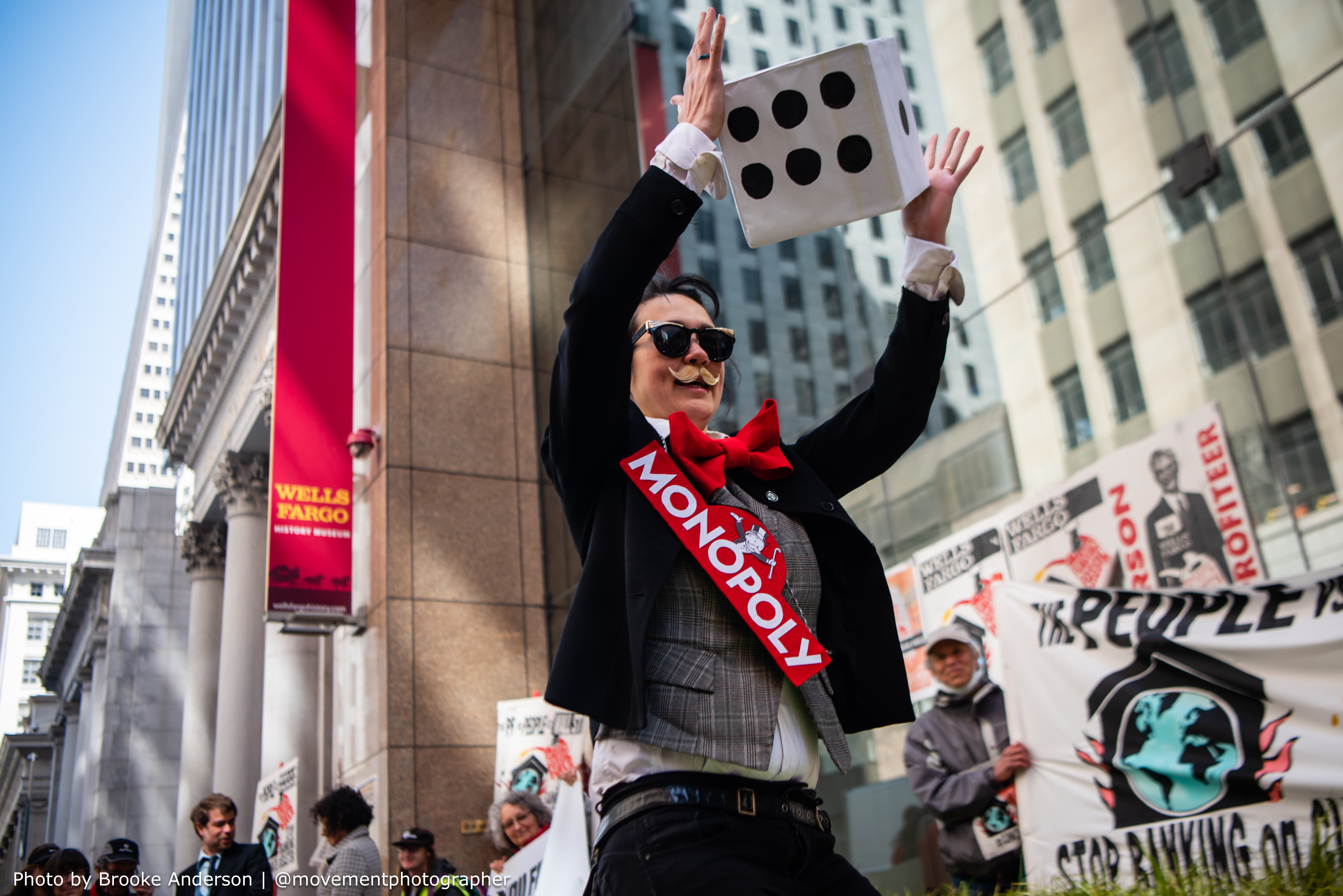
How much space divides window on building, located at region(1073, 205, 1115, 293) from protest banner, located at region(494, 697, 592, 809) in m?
5.17

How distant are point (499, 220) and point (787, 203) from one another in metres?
12.9

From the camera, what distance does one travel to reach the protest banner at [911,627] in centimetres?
771

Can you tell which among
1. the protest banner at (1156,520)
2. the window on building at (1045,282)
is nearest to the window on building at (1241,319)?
the protest banner at (1156,520)

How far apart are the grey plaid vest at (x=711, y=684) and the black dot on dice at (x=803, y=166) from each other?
803mm

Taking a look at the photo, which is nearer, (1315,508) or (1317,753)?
(1317,753)

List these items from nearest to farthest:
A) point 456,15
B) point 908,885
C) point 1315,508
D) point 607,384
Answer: point 607,384
point 1315,508
point 908,885
point 456,15

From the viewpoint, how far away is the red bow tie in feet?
6.77

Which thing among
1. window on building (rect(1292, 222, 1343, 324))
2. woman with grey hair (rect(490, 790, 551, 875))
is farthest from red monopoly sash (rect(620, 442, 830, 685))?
woman with grey hair (rect(490, 790, 551, 875))

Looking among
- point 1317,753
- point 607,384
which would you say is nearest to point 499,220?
point 1317,753

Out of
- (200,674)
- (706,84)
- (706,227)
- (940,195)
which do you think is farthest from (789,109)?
Result: (200,674)

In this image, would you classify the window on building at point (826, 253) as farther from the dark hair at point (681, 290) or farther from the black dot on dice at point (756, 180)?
the black dot on dice at point (756, 180)

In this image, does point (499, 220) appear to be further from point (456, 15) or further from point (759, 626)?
point (759, 626)

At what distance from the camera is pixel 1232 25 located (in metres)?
6.50

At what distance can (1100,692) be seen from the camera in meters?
4.89
